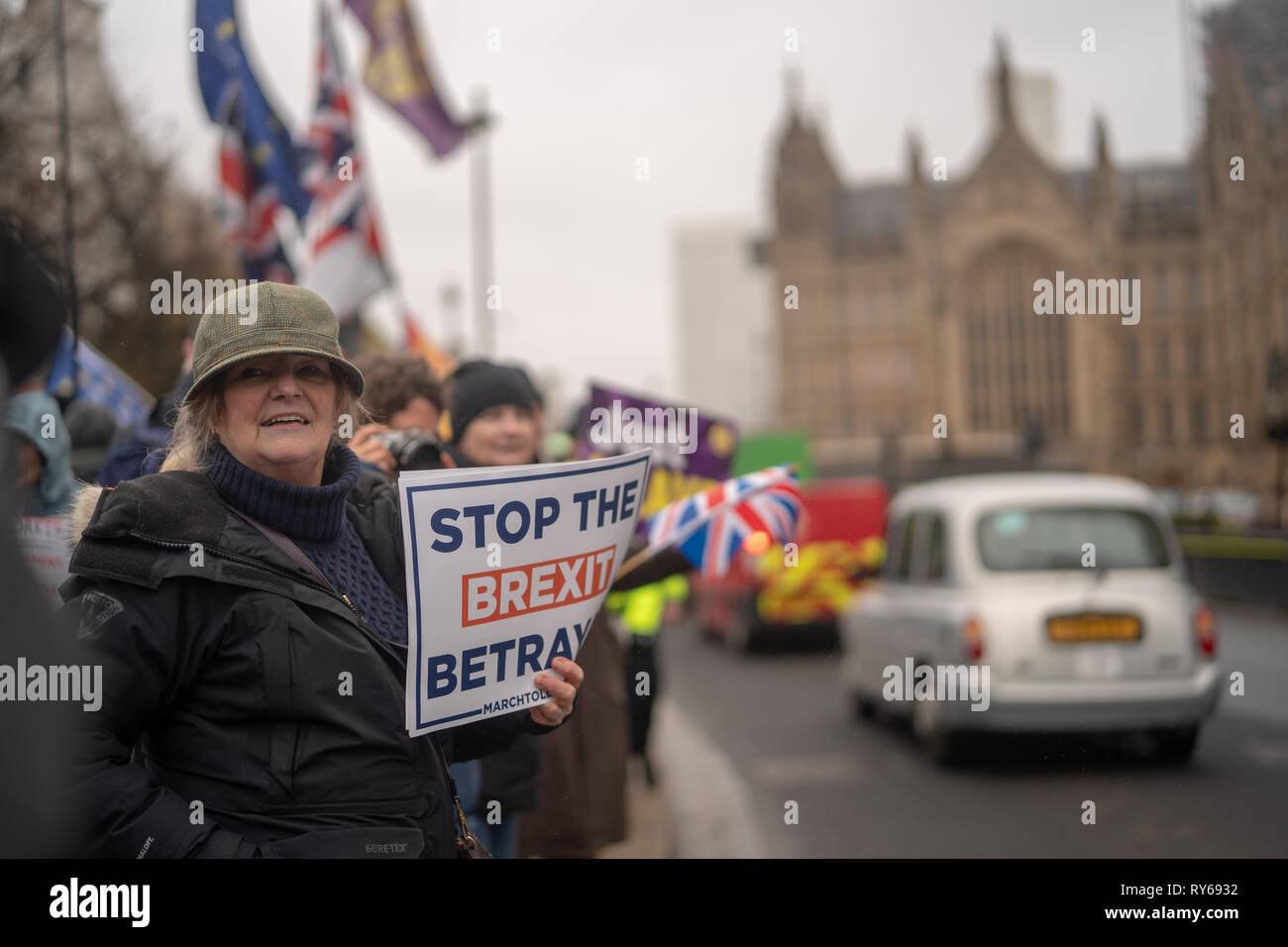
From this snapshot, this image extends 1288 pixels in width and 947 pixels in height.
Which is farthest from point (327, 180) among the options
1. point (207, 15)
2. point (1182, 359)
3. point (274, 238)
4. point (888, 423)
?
point (888, 423)

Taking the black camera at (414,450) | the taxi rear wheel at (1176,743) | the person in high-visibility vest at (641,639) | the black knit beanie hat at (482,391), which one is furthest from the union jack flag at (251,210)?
the taxi rear wheel at (1176,743)

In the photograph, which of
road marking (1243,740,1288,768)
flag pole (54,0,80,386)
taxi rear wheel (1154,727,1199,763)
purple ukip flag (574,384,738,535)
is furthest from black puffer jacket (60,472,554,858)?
road marking (1243,740,1288,768)

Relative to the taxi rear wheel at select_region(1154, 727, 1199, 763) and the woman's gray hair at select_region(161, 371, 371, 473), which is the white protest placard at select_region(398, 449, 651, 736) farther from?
the taxi rear wheel at select_region(1154, 727, 1199, 763)

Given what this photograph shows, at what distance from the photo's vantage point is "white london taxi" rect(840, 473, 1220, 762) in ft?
20.7

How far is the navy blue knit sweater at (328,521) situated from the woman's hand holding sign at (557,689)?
265 mm

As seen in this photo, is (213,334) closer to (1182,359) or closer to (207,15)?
(207,15)

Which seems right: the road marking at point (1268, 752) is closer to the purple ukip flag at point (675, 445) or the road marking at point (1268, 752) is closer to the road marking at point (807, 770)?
the road marking at point (807, 770)

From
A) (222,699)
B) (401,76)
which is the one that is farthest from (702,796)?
(222,699)

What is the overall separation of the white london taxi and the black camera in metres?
3.56

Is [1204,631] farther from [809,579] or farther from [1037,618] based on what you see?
[809,579]

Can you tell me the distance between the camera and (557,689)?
2277 mm

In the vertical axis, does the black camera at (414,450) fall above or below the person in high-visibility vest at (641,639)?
above

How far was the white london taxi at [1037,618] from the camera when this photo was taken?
6316 mm
